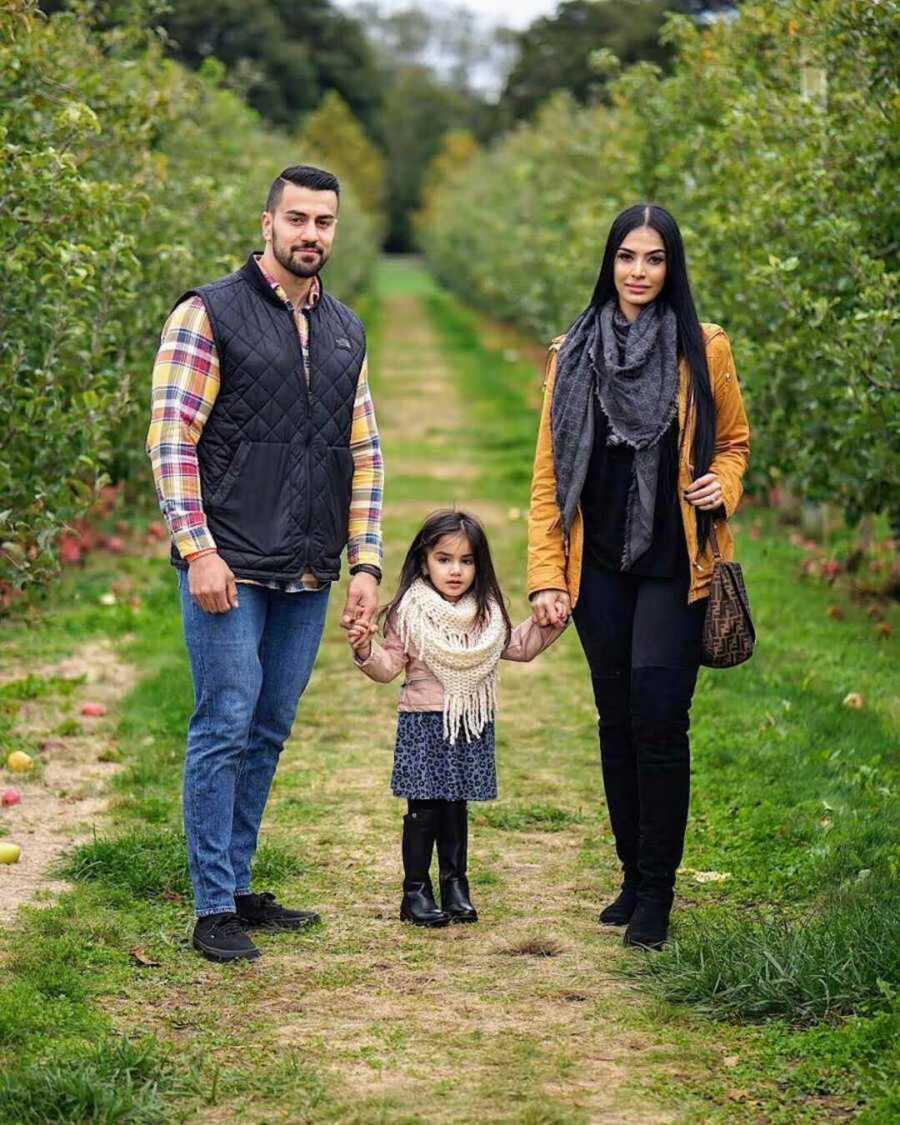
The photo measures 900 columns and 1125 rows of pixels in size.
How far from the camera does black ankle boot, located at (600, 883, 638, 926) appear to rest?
16.8 ft

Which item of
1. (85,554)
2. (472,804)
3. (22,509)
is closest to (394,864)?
(472,804)

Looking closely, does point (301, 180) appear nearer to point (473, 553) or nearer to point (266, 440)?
point (266, 440)

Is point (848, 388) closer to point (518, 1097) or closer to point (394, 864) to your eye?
point (394, 864)

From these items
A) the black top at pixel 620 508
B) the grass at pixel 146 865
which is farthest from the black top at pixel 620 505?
the grass at pixel 146 865

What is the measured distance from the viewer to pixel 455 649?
512 cm

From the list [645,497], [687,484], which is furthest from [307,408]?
[687,484]

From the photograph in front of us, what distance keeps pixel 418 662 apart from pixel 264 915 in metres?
0.83

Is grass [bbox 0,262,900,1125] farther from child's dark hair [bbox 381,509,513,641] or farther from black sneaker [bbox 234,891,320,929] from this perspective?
child's dark hair [bbox 381,509,513,641]

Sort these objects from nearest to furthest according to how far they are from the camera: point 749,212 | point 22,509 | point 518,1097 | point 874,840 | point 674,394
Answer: point 518,1097 → point 674,394 → point 874,840 → point 22,509 → point 749,212

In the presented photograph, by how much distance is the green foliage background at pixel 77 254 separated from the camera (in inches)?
270

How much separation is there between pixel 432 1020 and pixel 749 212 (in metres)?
6.23

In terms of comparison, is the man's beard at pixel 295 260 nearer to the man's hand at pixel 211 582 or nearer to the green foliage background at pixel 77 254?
the man's hand at pixel 211 582

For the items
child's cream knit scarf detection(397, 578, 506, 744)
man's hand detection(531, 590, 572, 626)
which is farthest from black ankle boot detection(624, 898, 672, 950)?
man's hand detection(531, 590, 572, 626)

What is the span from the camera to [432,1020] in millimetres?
4320
